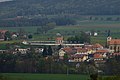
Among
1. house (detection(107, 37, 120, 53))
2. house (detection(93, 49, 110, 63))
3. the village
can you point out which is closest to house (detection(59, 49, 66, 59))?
the village

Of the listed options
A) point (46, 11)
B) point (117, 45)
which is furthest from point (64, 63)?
point (46, 11)

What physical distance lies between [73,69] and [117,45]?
13.8 metres

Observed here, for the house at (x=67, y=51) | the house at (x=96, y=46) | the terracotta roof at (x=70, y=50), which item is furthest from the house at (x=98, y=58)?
the house at (x=96, y=46)

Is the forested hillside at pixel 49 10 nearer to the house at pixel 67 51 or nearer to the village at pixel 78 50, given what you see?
→ the village at pixel 78 50

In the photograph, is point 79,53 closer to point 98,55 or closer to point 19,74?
point 98,55

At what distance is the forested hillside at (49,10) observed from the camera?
9206 cm

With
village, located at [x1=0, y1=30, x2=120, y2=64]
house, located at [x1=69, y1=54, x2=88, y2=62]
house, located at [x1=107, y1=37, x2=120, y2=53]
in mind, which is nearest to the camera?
house, located at [x1=69, y1=54, x2=88, y2=62]

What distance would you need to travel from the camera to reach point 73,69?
159 feet

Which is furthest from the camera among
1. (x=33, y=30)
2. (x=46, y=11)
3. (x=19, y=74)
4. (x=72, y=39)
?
(x=46, y=11)

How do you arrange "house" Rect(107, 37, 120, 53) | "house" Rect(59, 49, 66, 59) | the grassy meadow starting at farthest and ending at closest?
the grassy meadow, "house" Rect(107, 37, 120, 53), "house" Rect(59, 49, 66, 59)

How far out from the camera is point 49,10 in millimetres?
108312

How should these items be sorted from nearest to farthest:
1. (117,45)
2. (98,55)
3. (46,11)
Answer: (98,55)
(117,45)
(46,11)

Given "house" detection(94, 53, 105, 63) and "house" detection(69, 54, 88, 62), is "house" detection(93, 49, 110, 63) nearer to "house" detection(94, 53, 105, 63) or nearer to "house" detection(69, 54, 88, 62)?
"house" detection(94, 53, 105, 63)

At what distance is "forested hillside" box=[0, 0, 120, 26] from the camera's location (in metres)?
92.1
